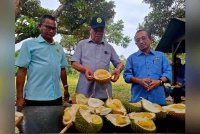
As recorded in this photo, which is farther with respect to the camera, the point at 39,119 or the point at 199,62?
the point at 199,62

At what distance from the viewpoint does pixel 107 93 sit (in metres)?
3.55

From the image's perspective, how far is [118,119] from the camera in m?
3.36

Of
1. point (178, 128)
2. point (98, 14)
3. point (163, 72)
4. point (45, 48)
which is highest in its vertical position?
point (98, 14)

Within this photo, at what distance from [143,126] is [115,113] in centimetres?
30

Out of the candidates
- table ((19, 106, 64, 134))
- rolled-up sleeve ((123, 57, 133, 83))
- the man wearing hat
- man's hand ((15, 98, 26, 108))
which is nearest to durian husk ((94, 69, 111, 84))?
the man wearing hat

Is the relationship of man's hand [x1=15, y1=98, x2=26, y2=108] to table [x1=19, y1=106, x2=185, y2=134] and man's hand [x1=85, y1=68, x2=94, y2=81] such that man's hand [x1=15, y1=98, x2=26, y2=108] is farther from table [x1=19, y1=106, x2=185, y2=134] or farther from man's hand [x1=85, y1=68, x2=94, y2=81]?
man's hand [x1=85, y1=68, x2=94, y2=81]

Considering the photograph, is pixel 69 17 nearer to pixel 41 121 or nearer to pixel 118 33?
pixel 118 33

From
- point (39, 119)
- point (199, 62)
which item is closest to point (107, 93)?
point (39, 119)

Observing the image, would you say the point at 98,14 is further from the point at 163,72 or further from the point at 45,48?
the point at 163,72

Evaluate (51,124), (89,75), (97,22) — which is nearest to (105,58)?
(89,75)

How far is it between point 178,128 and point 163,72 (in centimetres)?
60

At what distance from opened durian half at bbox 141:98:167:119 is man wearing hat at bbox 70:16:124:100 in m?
0.37

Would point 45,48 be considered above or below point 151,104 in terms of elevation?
above

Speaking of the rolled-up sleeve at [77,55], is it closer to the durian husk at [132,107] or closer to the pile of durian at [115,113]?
the pile of durian at [115,113]
